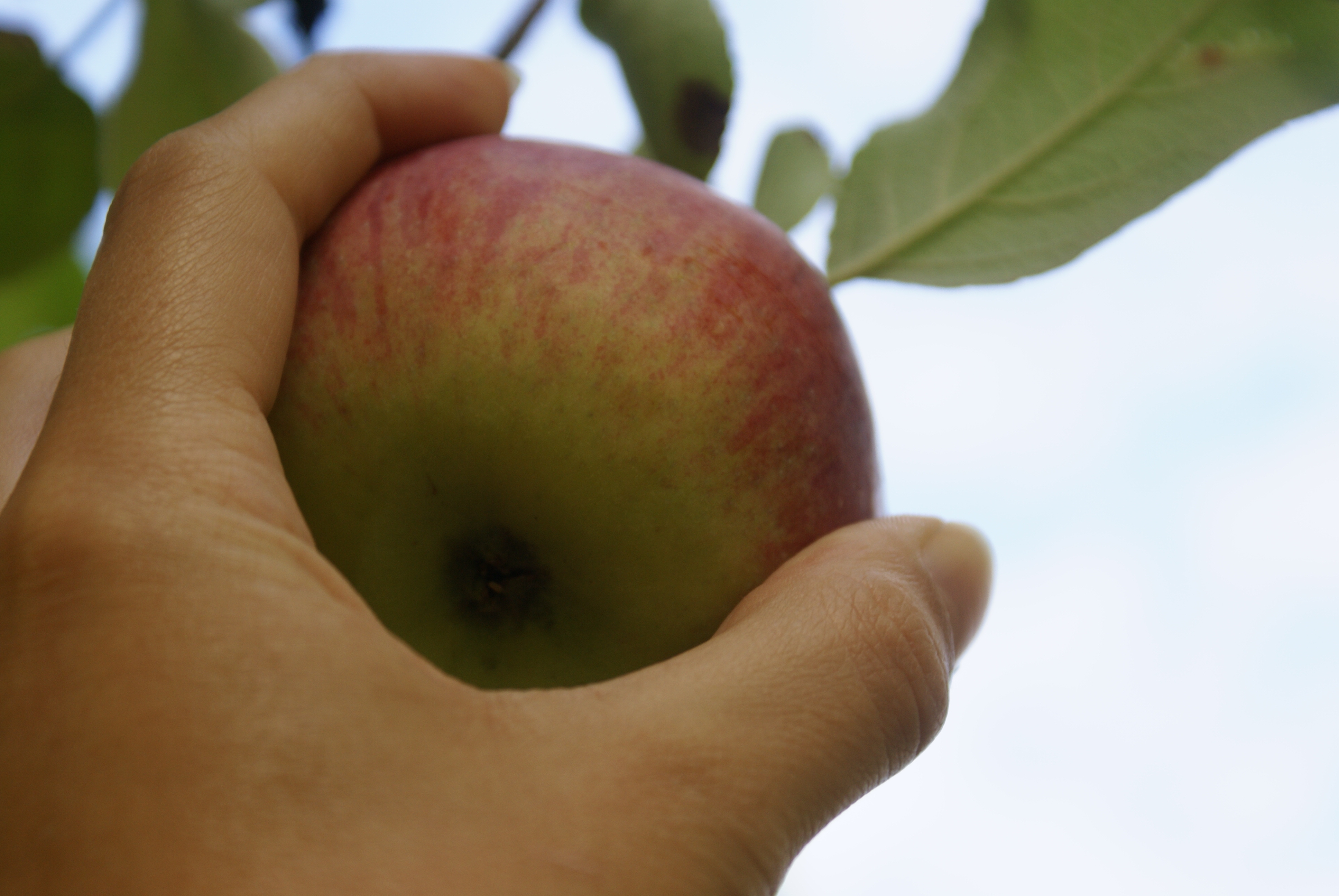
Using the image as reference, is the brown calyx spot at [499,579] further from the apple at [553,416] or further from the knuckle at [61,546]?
the knuckle at [61,546]

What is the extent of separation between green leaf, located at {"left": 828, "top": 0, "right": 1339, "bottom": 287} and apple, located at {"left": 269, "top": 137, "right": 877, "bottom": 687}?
0.23m

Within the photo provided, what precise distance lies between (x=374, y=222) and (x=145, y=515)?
28 centimetres

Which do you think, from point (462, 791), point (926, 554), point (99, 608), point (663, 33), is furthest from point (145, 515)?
point (663, 33)

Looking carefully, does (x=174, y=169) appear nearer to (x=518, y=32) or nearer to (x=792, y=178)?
(x=518, y=32)

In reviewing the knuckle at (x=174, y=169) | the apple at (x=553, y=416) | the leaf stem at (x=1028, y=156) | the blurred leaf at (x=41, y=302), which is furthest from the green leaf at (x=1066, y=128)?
the blurred leaf at (x=41, y=302)

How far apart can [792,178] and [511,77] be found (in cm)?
29

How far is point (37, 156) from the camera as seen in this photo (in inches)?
38.6

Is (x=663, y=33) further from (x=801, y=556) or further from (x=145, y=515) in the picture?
(x=145, y=515)

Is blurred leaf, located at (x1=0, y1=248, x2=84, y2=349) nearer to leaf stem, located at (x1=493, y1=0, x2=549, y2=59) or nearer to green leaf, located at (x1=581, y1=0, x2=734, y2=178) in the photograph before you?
leaf stem, located at (x1=493, y1=0, x2=549, y2=59)

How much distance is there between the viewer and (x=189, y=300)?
0.49 m

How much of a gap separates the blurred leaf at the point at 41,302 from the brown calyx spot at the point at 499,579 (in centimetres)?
84

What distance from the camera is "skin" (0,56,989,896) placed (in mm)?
363

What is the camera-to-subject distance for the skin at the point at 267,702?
363 millimetres

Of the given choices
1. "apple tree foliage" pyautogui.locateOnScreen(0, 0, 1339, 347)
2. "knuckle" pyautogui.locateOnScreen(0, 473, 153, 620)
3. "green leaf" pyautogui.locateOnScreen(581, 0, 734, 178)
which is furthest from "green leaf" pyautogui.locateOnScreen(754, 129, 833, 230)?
"knuckle" pyautogui.locateOnScreen(0, 473, 153, 620)
